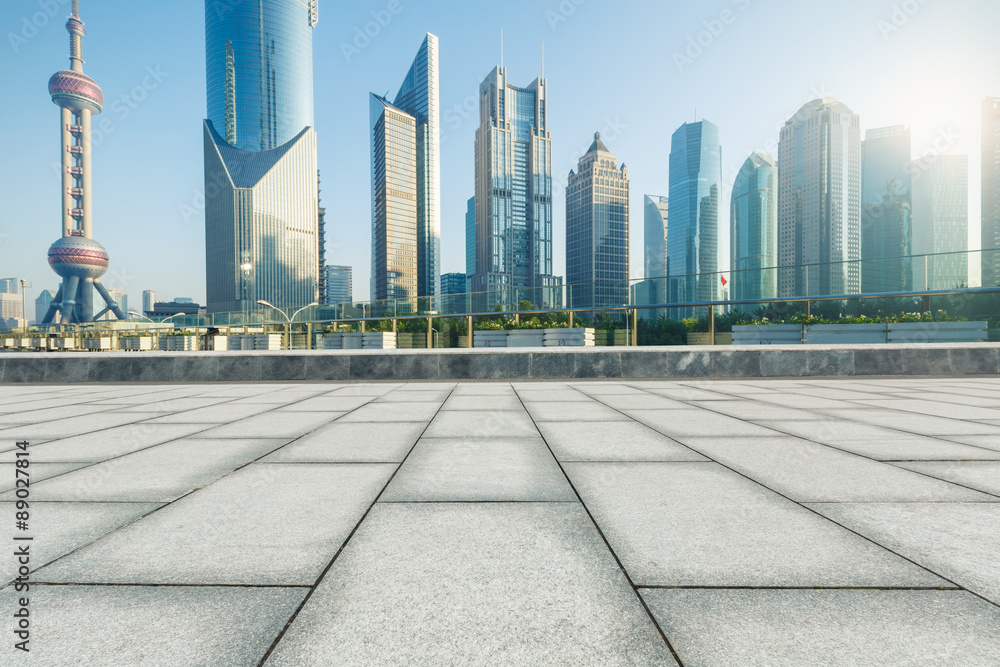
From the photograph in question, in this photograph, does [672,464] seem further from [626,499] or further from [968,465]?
[968,465]

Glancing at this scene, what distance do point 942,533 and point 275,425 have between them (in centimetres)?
473

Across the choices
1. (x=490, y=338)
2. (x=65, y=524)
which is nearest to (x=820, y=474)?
(x=65, y=524)

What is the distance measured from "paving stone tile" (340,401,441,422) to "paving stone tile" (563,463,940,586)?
8.44ft

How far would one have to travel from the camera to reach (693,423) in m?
4.51

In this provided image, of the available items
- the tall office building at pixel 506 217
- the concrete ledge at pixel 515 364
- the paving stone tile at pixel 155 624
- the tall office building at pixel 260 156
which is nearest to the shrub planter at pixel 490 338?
the concrete ledge at pixel 515 364

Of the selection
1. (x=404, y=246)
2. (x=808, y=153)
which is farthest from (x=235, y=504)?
(x=404, y=246)

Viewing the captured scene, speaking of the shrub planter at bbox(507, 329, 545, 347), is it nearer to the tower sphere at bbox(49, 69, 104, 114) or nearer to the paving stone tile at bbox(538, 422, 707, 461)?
the paving stone tile at bbox(538, 422, 707, 461)

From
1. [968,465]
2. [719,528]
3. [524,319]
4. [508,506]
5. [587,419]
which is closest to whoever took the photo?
[719,528]

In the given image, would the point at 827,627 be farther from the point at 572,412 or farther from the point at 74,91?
the point at 74,91

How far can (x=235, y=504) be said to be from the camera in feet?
7.75

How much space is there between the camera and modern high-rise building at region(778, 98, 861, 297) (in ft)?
323

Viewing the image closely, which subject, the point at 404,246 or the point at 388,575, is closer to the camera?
the point at 388,575

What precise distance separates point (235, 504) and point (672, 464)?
2525mm

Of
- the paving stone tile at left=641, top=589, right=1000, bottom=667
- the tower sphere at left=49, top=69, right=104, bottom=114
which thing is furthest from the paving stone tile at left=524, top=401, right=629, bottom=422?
the tower sphere at left=49, top=69, right=104, bottom=114
